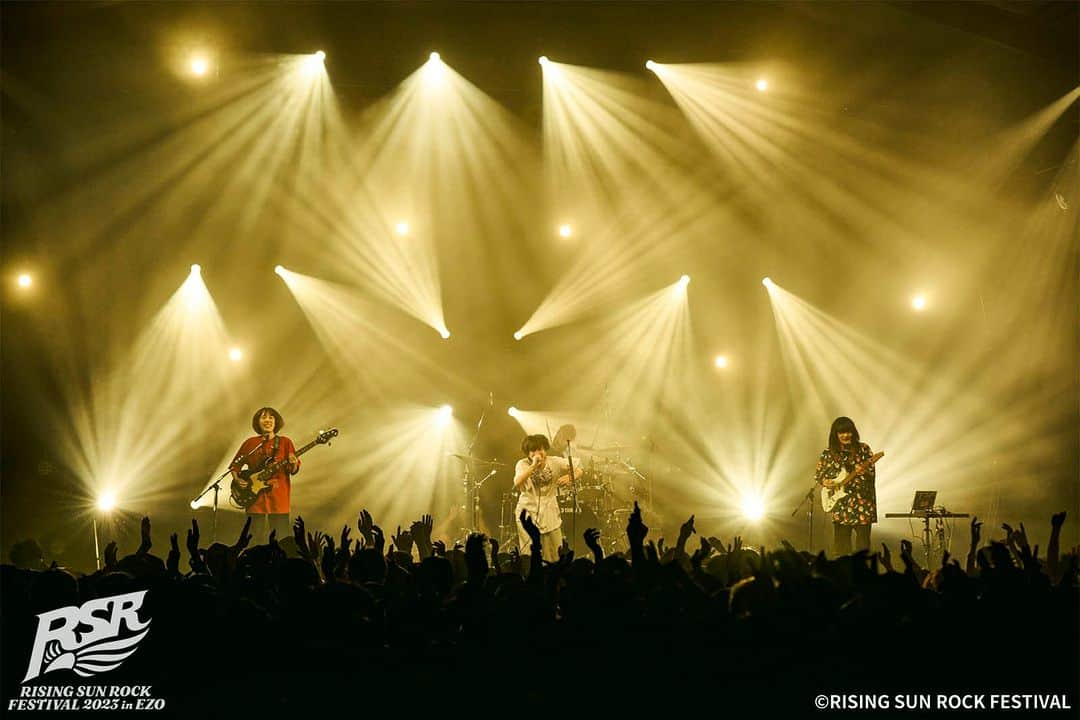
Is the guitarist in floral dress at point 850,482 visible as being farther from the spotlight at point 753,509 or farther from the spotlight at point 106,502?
the spotlight at point 106,502

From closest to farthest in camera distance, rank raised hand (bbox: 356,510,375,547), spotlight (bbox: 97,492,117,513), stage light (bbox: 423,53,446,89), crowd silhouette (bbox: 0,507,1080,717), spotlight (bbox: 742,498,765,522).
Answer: crowd silhouette (bbox: 0,507,1080,717), raised hand (bbox: 356,510,375,547), stage light (bbox: 423,53,446,89), spotlight (bbox: 97,492,117,513), spotlight (bbox: 742,498,765,522)

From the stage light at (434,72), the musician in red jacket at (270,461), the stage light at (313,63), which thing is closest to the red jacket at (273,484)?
the musician in red jacket at (270,461)

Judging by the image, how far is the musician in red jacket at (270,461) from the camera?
21.9 feet

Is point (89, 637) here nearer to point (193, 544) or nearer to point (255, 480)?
point (193, 544)

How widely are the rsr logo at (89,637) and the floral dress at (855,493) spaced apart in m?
5.23

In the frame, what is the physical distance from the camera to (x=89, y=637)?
245 centimetres

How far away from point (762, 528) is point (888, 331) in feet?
8.81

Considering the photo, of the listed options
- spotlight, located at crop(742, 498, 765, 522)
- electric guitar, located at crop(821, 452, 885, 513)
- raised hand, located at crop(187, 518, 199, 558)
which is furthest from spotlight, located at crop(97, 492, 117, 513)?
electric guitar, located at crop(821, 452, 885, 513)

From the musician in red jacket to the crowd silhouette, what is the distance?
4.31 metres

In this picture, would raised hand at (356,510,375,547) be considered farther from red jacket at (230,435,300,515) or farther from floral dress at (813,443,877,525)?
floral dress at (813,443,877,525)

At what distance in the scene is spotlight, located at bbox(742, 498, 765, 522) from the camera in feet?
31.9

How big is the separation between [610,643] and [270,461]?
5.03 metres

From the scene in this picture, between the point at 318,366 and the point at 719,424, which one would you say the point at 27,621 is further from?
the point at 719,424

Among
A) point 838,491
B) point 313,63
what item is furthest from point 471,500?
point 313,63
